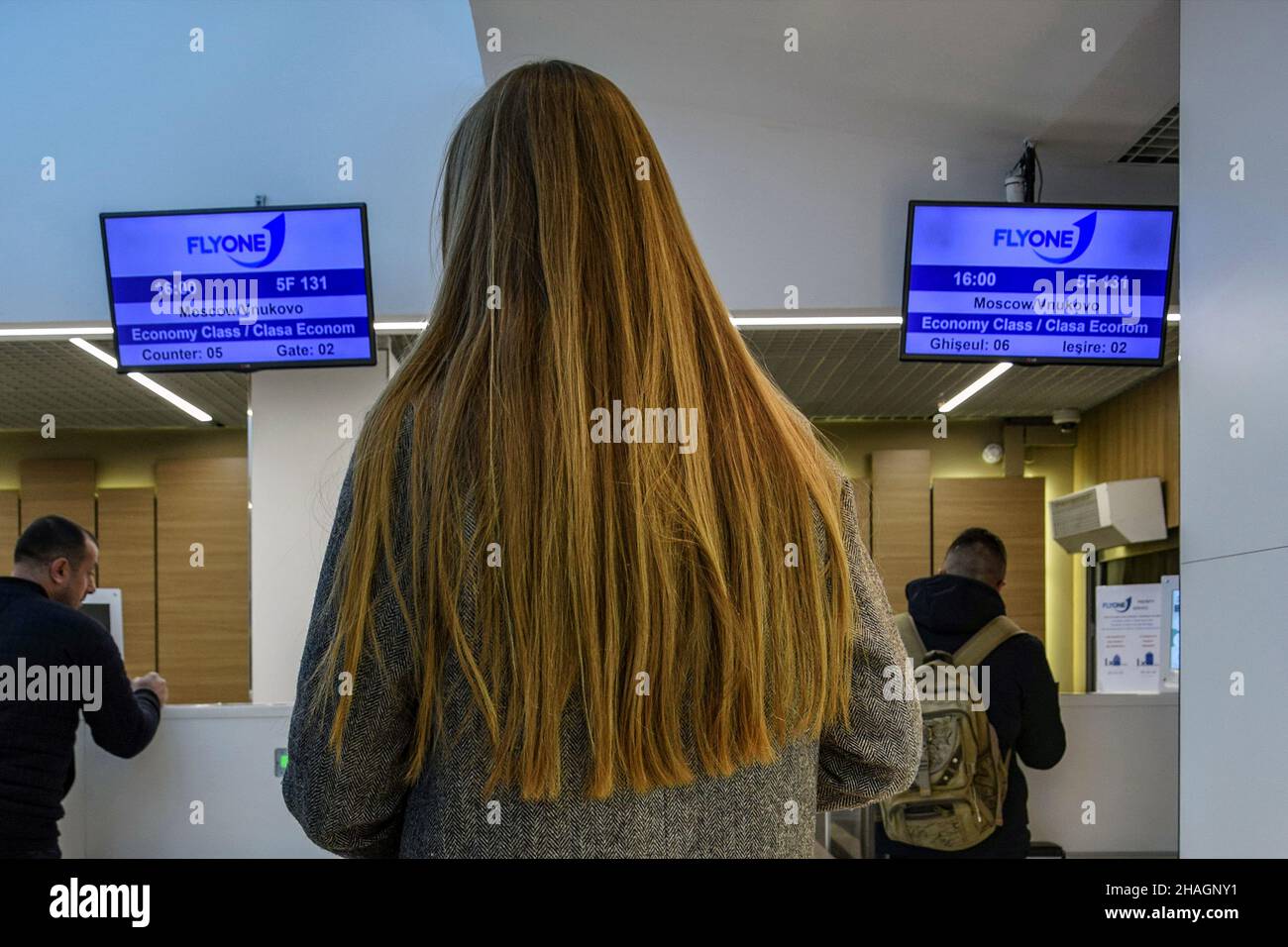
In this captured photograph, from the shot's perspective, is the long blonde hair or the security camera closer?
the long blonde hair

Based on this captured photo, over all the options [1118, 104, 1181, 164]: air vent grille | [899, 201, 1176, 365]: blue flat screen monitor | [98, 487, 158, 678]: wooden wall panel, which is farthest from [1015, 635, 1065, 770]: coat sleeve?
[98, 487, 158, 678]: wooden wall panel

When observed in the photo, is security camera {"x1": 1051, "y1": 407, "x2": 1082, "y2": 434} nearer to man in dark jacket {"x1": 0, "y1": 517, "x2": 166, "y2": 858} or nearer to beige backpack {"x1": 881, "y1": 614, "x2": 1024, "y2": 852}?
beige backpack {"x1": 881, "y1": 614, "x2": 1024, "y2": 852}

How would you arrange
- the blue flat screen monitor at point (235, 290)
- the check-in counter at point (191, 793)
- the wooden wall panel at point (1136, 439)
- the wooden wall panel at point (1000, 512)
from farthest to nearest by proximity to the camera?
the wooden wall panel at point (1000, 512), the wooden wall panel at point (1136, 439), the blue flat screen monitor at point (235, 290), the check-in counter at point (191, 793)

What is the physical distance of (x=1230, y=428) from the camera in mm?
2604

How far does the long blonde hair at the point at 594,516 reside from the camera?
2.47ft

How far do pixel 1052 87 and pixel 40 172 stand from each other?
4.14m

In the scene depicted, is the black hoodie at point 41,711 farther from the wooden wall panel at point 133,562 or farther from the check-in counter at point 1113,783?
the wooden wall panel at point 133,562

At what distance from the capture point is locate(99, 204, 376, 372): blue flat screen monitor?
4551 millimetres

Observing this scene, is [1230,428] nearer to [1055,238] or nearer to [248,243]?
[1055,238]

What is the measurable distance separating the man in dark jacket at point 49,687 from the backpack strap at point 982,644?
231 centimetres

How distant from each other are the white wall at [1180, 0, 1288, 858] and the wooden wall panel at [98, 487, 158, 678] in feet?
23.6

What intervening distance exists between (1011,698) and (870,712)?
267 cm

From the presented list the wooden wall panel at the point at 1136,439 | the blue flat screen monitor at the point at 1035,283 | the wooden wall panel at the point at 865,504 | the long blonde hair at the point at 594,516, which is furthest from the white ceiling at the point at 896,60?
the wooden wall panel at the point at 865,504

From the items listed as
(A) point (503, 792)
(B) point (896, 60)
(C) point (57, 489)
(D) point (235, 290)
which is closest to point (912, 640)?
(B) point (896, 60)
